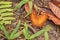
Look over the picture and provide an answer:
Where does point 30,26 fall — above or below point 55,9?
below

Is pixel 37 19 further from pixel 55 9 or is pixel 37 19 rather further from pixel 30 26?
pixel 55 9

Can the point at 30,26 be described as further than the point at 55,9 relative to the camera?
No

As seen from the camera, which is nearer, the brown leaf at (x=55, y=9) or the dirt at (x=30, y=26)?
the dirt at (x=30, y=26)

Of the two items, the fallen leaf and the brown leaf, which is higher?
the brown leaf

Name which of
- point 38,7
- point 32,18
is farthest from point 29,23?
point 38,7

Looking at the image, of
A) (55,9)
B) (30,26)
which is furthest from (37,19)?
(55,9)

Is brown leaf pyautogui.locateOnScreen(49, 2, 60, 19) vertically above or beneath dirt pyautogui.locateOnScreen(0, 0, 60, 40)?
above

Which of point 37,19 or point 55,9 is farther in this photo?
point 55,9

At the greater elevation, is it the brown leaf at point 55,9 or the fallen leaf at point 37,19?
the brown leaf at point 55,9

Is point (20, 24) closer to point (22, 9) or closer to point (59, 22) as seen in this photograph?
point (22, 9)

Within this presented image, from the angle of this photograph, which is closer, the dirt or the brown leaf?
the dirt

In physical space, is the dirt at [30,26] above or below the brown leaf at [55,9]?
below
